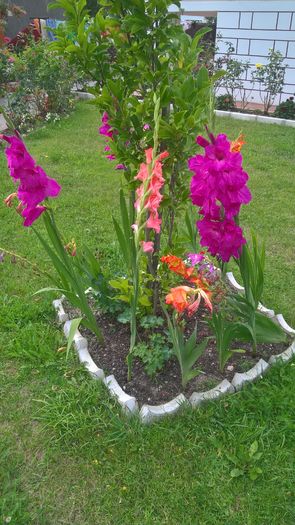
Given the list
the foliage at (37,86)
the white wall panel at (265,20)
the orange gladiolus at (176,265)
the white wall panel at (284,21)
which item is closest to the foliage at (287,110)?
the white wall panel at (284,21)

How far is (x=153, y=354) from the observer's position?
2.16 metres

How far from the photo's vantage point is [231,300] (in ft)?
6.96

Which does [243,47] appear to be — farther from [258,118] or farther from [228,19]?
[258,118]

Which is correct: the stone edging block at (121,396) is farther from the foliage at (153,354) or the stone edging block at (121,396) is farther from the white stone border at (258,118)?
the white stone border at (258,118)

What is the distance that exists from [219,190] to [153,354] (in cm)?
93

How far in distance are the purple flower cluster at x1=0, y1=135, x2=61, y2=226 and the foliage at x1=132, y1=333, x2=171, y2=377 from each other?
2.63ft

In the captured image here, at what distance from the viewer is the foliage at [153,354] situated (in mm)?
2135

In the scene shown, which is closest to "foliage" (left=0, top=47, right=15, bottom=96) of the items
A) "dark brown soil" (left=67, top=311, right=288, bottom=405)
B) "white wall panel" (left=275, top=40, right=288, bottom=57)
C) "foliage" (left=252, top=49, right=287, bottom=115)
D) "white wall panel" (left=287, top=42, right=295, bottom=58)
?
"foliage" (left=252, top=49, right=287, bottom=115)

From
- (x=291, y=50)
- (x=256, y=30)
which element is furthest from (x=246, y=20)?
(x=291, y=50)

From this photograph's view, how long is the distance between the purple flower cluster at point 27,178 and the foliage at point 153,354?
80 cm

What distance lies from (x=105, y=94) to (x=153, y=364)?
121 cm

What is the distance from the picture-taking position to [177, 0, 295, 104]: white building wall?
9.27 meters

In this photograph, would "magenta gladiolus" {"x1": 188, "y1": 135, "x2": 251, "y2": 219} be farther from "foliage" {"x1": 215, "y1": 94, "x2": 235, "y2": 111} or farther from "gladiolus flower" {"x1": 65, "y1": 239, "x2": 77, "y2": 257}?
"foliage" {"x1": 215, "y1": 94, "x2": 235, "y2": 111}

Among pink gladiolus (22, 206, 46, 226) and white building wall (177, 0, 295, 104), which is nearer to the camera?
pink gladiolus (22, 206, 46, 226)
